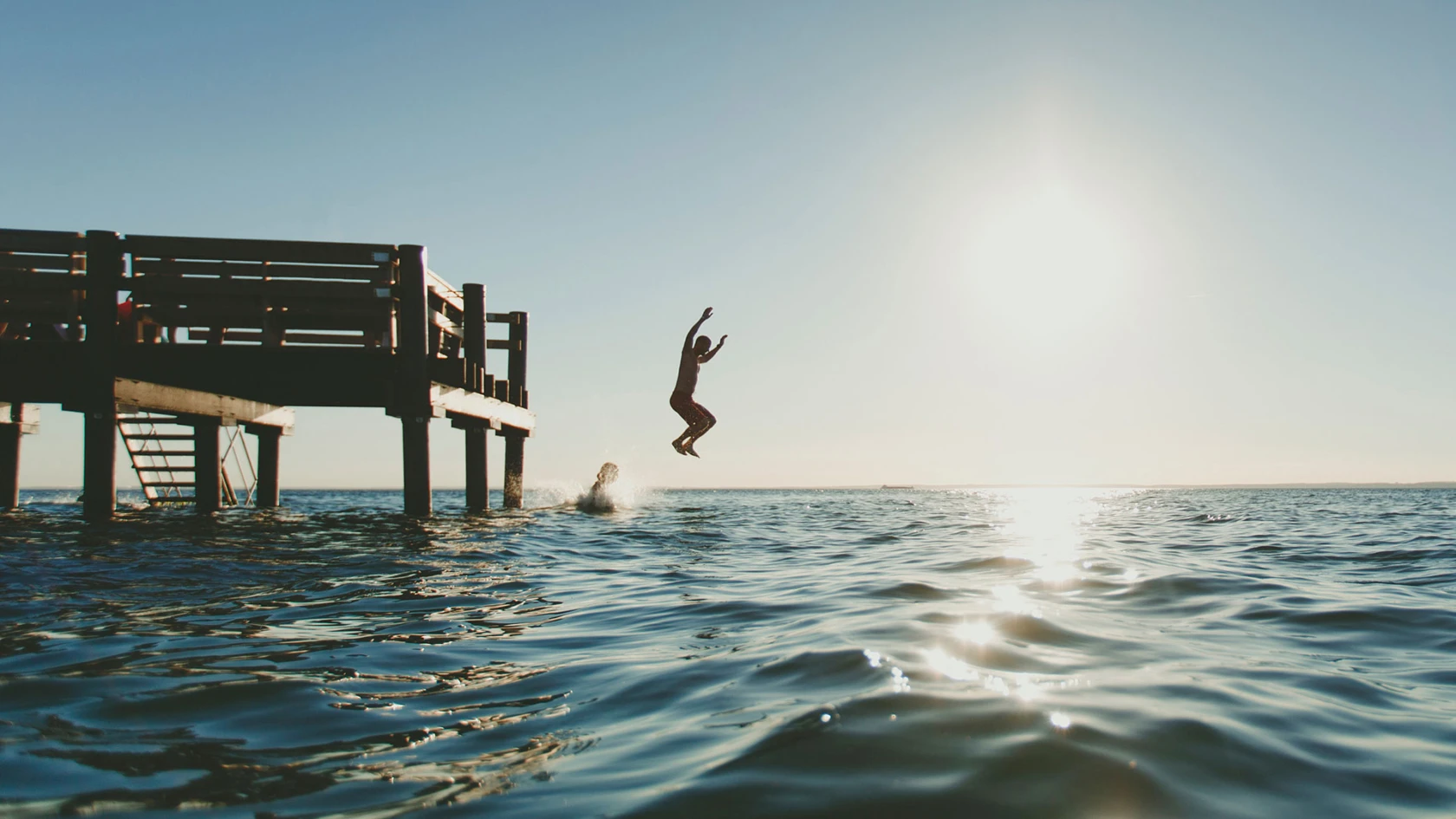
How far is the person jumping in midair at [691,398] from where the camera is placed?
45.2ft

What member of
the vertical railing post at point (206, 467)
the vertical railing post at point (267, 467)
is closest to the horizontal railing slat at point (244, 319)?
the vertical railing post at point (206, 467)

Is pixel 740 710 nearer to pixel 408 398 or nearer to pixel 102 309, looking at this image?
pixel 408 398

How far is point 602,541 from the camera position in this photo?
10.6 m

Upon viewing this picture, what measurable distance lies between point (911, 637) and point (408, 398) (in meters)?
8.59

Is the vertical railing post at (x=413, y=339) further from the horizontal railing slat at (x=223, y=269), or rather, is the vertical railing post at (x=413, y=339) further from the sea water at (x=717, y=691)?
the sea water at (x=717, y=691)

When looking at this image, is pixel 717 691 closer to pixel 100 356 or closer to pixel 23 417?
pixel 100 356

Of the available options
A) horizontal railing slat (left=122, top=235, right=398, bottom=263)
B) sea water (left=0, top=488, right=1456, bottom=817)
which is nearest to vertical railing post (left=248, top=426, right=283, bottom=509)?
horizontal railing slat (left=122, top=235, right=398, bottom=263)

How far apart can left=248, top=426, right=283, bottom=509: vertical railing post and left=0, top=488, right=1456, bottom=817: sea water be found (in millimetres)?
9740

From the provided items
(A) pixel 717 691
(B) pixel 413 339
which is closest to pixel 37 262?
(B) pixel 413 339

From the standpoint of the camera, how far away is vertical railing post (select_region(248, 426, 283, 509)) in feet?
55.8

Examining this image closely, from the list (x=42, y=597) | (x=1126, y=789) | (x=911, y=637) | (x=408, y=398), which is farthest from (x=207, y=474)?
(x=1126, y=789)

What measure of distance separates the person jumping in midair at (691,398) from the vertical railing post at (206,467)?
7583 millimetres

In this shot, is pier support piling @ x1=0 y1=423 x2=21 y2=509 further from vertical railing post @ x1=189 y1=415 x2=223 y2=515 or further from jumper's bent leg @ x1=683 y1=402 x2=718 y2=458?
jumper's bent leg @ x1=683 y1=402 x2=718 y2=458

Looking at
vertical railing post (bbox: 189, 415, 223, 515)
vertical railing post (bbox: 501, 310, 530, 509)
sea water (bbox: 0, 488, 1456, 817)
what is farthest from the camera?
vertical railing post (bbox: 501, 310, 530, 509)
